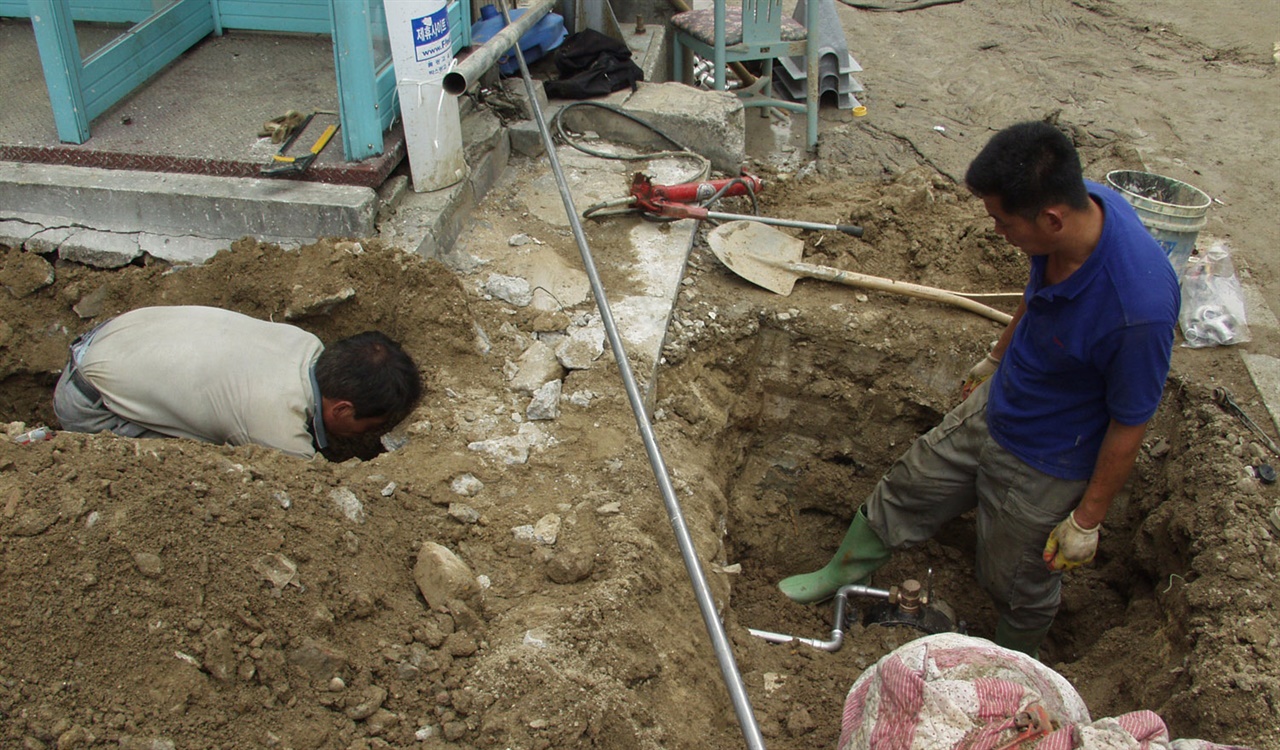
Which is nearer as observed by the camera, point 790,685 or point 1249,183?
point 790,685

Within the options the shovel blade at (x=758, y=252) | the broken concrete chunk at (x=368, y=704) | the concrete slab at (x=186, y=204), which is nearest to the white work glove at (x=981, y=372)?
the shovel blade at (x=758, y=252)

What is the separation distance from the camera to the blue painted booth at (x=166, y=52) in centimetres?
387

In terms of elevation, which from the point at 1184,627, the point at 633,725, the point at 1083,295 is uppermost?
the point at 1083,295

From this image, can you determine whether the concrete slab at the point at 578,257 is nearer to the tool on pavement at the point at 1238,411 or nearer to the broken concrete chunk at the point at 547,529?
the broken concrete chunk at the point at 547,529

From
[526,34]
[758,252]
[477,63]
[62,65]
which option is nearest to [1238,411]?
[758,252]

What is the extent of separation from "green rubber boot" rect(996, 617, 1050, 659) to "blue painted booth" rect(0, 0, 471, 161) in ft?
10.8

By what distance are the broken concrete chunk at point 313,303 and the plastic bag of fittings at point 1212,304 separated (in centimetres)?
377

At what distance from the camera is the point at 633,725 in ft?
7.50

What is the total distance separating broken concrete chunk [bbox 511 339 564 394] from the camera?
3365 millimetres

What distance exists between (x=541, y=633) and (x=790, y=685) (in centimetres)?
104

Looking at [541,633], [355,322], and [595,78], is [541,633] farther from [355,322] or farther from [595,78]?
[595,78]

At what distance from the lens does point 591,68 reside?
553 centimetres

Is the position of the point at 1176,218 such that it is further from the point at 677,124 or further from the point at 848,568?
the point at 677,124

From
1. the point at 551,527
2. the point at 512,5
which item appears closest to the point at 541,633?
the point at 551,527
